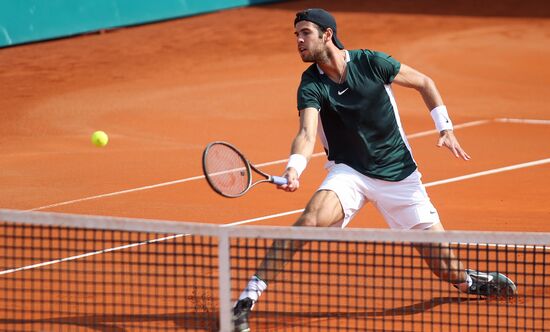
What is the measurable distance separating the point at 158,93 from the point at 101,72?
74.9 inches

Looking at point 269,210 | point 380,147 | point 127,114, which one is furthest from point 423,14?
point 380,147

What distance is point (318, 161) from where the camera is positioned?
470 inches

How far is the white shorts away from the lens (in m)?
6.92

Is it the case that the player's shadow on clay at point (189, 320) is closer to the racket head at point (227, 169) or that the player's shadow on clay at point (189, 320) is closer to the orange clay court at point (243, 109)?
the racket head at point (227, 169)

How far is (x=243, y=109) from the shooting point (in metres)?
15.0

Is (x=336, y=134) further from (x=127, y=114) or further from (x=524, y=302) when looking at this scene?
(x=127, y=114)

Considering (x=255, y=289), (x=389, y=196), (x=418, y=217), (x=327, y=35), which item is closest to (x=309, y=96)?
(x=327, y=35)

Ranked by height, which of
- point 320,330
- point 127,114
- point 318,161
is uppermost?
point 127,114

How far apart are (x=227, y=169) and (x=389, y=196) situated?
1.15 m

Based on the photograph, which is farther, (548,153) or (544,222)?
(548,153)

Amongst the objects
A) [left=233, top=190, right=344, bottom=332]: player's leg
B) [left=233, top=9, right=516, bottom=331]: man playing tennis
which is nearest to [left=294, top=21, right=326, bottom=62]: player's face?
[left=233, top=9, right=516, bottom=331]: man playing tennis

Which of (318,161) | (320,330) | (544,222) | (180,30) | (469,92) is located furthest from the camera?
(180,30)

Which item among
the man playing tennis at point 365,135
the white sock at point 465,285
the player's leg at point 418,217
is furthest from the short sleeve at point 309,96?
the white sock at point 465,285

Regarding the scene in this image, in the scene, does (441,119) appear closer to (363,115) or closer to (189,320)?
(363,115)
